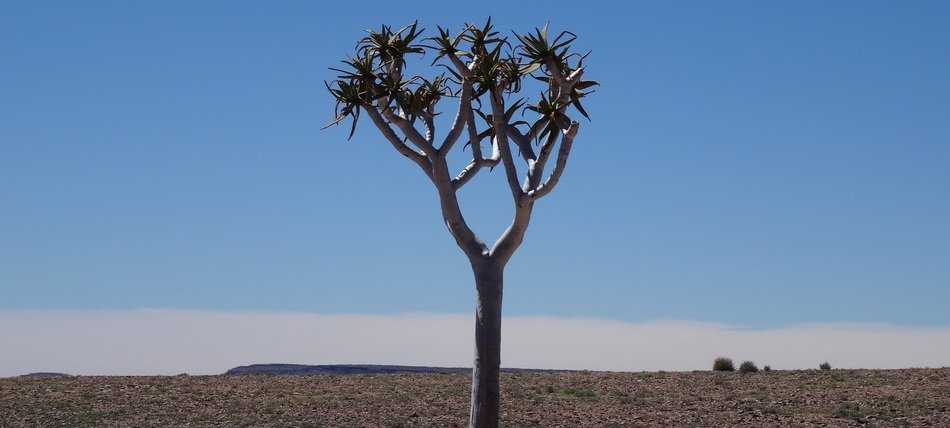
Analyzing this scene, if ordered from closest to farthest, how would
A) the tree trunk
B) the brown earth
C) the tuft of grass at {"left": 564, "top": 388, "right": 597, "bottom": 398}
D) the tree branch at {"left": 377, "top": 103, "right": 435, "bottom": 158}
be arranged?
the tree trunk, the tree branch at {"left": 377, "top": 103, "right": 435, "bottom": 158}, the brown earth, the tuft of grass at {"left": 564, "top": 388, "right": 597, "bottom": 398}

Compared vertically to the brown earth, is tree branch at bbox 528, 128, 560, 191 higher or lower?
higher

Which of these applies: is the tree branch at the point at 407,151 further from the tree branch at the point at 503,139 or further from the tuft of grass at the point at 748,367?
the tuft of grass at the point at 748,367

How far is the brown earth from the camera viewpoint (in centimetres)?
2406

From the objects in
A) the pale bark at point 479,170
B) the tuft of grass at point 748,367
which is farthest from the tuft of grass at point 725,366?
the pale bark at point 479,170

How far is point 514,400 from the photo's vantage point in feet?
88.0

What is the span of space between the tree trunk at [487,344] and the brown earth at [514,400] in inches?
204

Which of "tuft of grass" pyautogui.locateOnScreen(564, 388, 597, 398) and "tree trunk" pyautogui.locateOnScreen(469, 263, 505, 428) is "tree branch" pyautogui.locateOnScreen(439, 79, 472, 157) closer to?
"tree trunk" pyautogui.locateOnScreen(469, 263, 505, 428)

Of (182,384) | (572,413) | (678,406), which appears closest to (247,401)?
(182,384)

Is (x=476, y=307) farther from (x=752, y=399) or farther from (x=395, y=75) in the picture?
(x=752, y=399)

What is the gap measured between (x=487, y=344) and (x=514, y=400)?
29.5 ft

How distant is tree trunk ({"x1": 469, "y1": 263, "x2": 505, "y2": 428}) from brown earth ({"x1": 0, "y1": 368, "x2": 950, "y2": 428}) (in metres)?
5.18

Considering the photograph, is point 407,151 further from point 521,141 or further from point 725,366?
point 725,366

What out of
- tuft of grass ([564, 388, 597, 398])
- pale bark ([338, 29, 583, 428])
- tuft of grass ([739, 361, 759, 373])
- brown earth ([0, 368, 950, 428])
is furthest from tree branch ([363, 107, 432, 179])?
tuft of grass ([739, 361, 759, 373])

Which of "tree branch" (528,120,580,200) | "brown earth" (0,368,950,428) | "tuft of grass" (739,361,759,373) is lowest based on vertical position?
"brown earth" (0,368,950,428)
